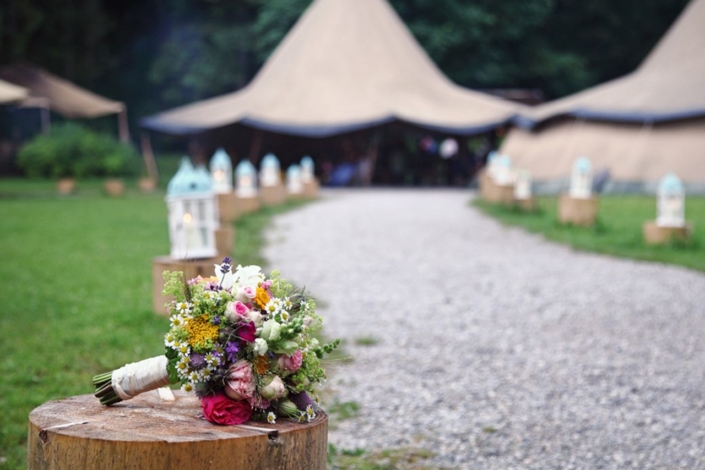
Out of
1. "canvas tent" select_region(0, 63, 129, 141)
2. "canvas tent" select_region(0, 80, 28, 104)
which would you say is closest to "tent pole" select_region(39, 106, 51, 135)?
"canvas tent" select_region(0, 63, 129, 141)

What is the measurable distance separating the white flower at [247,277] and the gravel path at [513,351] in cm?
174

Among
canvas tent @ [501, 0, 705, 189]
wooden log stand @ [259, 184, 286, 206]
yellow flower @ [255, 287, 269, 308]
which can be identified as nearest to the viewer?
yellow flower @ [255, 287, 269, 308]

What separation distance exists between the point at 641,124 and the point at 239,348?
2039 cm

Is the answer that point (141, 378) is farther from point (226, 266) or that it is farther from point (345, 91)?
point (345, 91)

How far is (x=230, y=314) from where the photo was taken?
2.86 meters

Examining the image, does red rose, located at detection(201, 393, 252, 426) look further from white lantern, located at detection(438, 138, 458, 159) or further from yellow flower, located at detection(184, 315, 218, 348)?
white lantern, located at detection(438, 138, 458, 159)

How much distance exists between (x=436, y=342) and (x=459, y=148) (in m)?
21.9

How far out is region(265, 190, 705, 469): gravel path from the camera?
4.63 meters

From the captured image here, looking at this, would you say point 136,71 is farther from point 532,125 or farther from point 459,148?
point 532,125

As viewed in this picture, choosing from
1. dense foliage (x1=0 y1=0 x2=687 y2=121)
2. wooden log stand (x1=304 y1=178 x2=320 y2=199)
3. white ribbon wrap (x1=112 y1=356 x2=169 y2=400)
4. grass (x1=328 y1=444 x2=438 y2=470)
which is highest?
dense foliage (x1=0 y1=0 x2=687 y2=121)

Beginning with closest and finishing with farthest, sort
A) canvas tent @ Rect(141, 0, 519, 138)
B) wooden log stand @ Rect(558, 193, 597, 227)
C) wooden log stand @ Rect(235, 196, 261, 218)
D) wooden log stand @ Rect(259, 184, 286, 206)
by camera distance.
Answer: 1. wooden log stand @ Rect(558, 193, 597, 227)
2. wooden log stand @ Rect(235, 196, 261, 218)
3. wooden log stand @ Rect(259, 184, 286, 206)
4. canvas tent @ Rect(141, 0, 519, 138)

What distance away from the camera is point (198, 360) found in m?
2.83

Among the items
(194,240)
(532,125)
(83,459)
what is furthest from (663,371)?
(532,125)

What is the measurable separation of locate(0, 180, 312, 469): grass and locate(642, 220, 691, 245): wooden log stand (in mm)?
5020
